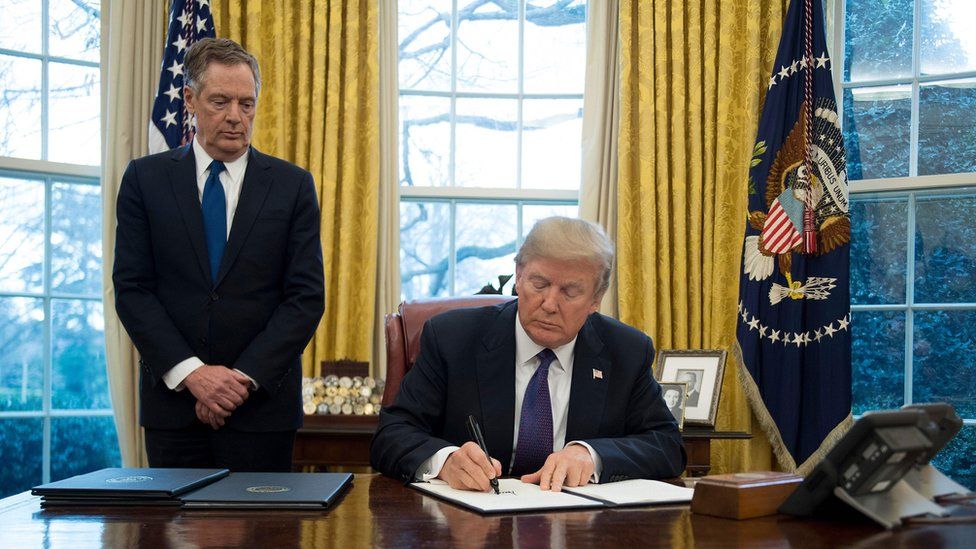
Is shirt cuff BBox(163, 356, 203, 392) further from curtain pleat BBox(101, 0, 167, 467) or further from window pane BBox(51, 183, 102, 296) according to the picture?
window pane BBox(51, 183, 102, 296)

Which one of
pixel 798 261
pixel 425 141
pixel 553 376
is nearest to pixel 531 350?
pixel 553 376

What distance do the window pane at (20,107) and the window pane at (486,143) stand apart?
199 centimetres

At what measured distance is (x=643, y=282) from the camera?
14.2 feet

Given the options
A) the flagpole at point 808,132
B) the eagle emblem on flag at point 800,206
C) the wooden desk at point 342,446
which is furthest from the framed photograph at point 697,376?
the flagpole at point 808,132

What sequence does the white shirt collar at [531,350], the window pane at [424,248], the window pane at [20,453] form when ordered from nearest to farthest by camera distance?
1. the white shirt collar at [531,350]
2. the window pane at [20,453]
3. the window pane at [424,248]

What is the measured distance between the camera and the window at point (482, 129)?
4.66 m

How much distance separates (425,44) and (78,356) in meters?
2.26

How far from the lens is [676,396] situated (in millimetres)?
3732

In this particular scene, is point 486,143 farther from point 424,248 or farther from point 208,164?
point 208,164

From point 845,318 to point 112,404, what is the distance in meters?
3.30

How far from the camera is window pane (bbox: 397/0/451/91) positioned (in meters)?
4.68

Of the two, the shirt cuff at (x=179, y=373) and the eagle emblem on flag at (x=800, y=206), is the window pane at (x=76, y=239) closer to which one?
the shirt cuff at (x=179, y=373)

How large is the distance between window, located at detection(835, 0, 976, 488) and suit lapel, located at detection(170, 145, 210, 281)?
3.19 m

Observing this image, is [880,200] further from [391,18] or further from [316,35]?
[316,35]
